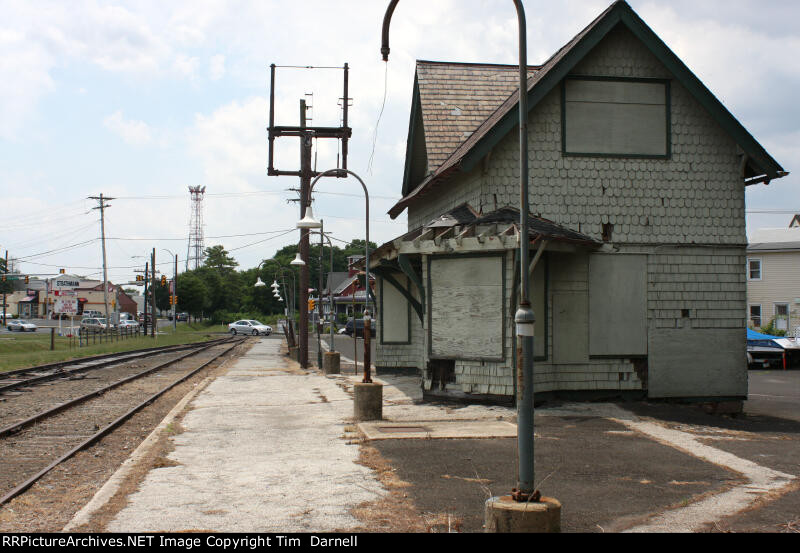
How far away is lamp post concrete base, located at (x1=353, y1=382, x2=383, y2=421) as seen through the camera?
1330 cm

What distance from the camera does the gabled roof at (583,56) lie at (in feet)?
51.1

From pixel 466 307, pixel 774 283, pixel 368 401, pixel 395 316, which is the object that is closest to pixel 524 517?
pixel 368 401

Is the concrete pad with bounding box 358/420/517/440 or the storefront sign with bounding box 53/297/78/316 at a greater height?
the storefront sign with bounding box 53/297/78/316

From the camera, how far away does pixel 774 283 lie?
47625 mm

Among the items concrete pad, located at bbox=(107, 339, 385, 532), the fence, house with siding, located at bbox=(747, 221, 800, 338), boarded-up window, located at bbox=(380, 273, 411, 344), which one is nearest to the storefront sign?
the fence

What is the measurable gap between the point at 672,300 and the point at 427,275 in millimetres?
5296

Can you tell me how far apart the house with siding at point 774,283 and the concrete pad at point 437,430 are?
3906 cm

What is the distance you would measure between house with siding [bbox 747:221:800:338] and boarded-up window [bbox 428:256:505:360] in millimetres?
36705

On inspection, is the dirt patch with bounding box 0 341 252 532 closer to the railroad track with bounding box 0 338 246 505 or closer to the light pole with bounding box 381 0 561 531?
the railroad track with bounding box 0 338 246 505

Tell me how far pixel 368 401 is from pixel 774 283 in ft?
137

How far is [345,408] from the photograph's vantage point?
1551 cm

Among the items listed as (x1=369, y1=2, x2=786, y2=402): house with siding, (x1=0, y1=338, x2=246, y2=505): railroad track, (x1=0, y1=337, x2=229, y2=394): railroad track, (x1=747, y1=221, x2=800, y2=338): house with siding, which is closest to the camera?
(x1=0, y1=338, x2=246, y2=505): railroad track

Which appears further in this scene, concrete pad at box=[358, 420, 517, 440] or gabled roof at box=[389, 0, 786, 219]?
gabled roof at box=[389, 0, 786, 219]

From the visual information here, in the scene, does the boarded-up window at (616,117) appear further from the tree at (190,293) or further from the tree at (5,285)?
the tree at (5,285)
